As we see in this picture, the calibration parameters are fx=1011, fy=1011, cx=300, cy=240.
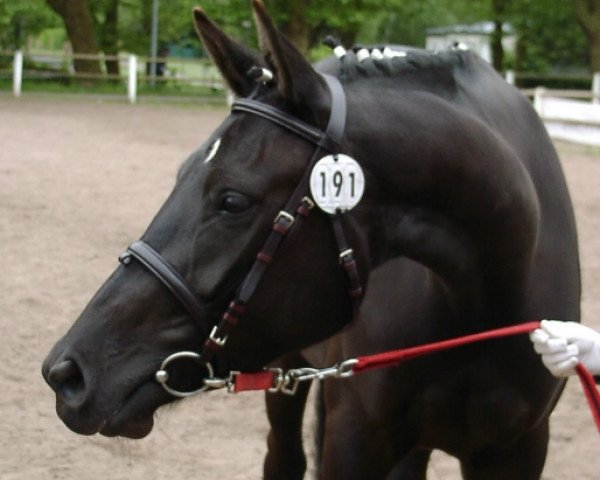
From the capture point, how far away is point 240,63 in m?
2.28

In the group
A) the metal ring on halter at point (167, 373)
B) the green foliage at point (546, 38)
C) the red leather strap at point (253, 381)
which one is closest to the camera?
the metal ring on halter at point (167, 373)

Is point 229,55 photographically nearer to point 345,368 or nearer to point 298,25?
point 345,368

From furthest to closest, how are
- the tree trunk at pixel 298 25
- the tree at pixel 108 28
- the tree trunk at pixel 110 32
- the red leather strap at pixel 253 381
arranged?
1. the tree trunk at pixel 110 32
2. the tree at pixel 108 28
3. the tree trunk at pixel 298 25
4. the red leather strap at pixel 253 381

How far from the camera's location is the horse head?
85.7 inches

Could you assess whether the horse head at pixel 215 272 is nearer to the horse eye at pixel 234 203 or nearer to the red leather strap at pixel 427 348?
the horse eye at pixel 234 203

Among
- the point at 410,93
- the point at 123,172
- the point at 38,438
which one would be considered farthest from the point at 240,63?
the point at 123,172

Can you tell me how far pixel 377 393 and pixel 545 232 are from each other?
0.65m

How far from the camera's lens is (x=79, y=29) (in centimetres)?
2980

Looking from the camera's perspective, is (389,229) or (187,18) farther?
(187,18)

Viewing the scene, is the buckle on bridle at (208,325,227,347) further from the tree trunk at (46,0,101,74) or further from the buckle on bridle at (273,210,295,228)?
the tree trunk at (46,0,101,74)

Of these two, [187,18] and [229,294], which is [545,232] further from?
[187,18]

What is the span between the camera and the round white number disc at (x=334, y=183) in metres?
2.21

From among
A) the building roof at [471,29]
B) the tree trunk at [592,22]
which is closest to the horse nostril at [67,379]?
the tree trunk at [592,22]

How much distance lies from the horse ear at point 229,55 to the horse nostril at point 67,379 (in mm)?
717
